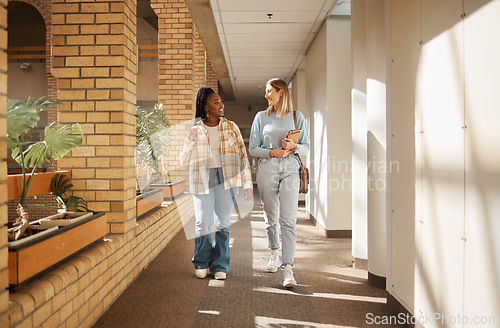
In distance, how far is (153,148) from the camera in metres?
5.12

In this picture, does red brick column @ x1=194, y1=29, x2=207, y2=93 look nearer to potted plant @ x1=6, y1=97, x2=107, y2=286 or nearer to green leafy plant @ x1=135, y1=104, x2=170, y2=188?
green leafy plant @ x1=135, y1=104, x2=170, y2=188

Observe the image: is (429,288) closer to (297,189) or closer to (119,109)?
(297,189)

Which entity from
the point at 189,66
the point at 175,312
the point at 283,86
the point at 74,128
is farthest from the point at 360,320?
the point at 189,66

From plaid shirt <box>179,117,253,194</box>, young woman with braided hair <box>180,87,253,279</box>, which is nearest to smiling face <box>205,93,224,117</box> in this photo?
young woman with braided hair <box>180,87,253,279</box>

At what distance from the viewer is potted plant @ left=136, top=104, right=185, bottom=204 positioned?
16.1ft

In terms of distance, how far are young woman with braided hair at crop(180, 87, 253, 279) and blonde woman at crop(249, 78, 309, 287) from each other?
0.17 m

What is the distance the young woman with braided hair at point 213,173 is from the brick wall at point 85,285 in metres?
0.55

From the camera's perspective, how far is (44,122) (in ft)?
39.6

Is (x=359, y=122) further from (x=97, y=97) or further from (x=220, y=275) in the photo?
(x=97, y=97)

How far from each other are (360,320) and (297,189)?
1.05 meters

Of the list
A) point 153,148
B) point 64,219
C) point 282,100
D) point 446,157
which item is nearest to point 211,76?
point 153,148

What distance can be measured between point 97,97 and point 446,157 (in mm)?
2295

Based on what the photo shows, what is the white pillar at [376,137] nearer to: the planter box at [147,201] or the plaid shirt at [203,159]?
the plaid shirt at [203,159]

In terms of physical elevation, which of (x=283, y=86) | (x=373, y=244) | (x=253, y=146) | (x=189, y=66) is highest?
(x=189, y=66)
